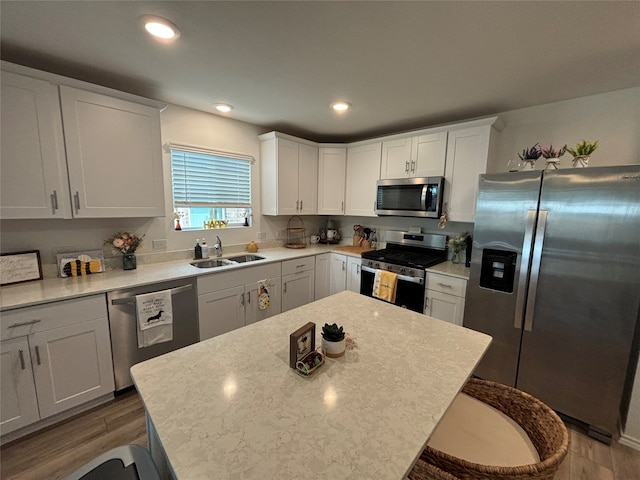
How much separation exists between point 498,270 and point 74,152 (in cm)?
332

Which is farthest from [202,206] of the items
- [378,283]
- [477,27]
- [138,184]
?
[477,27]

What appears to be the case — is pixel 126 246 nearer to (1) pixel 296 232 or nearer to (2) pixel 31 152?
(2) pixel 31 152

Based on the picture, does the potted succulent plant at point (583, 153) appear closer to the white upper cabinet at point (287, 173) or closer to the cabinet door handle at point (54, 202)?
the white upper cabinet at point (287, 173)

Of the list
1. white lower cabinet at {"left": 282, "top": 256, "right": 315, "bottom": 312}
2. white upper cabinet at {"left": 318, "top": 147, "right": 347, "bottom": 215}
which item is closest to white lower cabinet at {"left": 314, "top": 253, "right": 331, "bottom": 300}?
white lower cabinet at {"left": 282, "top": 256, "right": 315, "bottom": 312}

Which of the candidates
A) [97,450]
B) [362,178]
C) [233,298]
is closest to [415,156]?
[362,178]

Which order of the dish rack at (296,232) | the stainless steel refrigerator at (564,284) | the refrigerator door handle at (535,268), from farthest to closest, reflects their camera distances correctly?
the dish rack at (296,232), the refrigerator door handle at (535,268), the stainless steel refrigerator at (564,284)

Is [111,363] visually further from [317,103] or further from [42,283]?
[317,103]

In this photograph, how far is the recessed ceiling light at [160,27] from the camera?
4.55ft

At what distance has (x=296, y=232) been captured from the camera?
13.0ft

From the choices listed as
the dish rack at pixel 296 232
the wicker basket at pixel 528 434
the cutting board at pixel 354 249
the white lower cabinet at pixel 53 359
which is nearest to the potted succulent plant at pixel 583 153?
the wicker basket at pixel 528 434

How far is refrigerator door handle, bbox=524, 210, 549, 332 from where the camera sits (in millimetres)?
1882

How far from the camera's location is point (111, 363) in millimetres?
1988

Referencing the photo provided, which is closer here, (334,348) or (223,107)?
(334,348)

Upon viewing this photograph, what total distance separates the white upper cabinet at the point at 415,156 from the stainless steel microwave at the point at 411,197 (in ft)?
0.38
